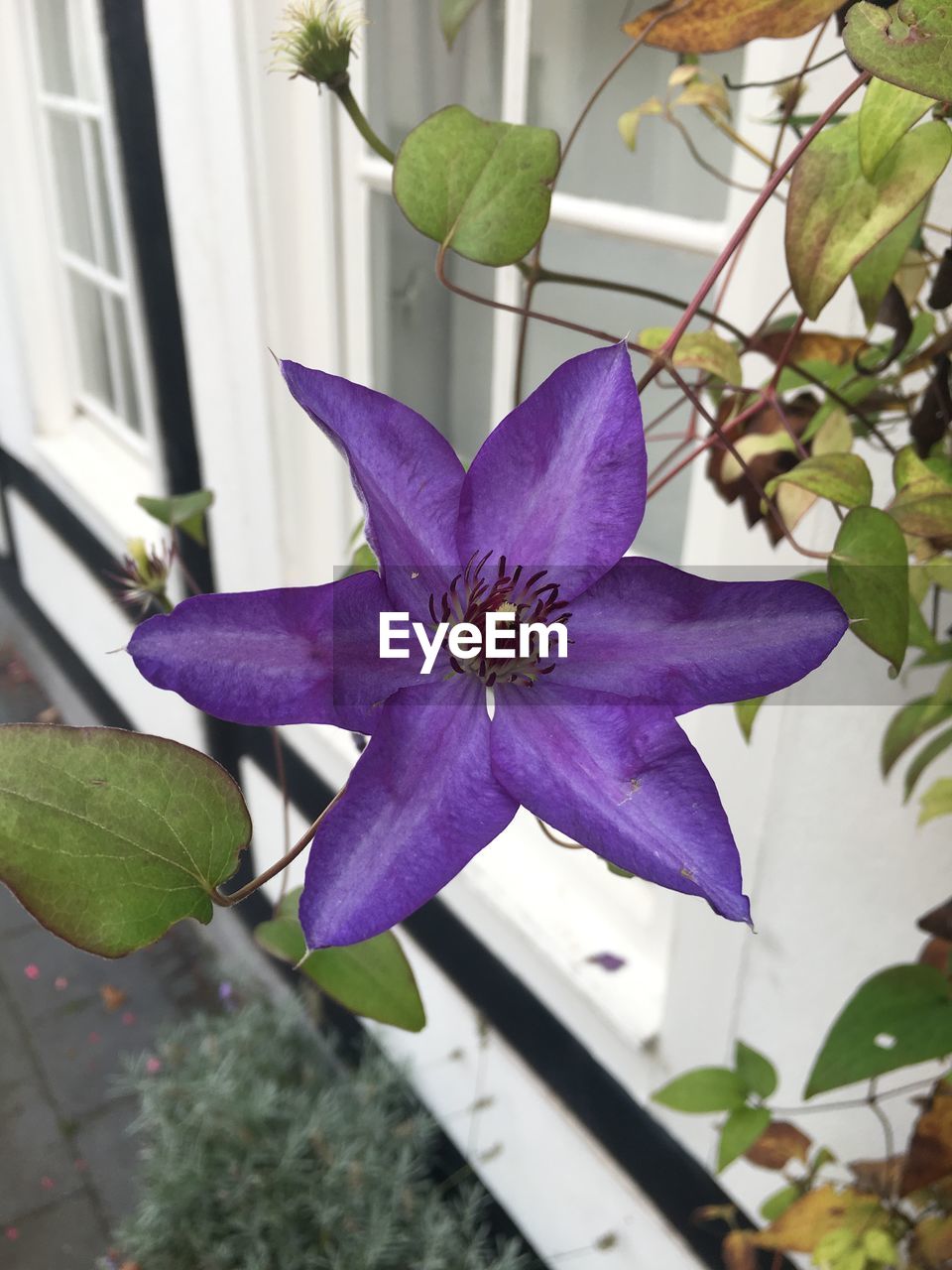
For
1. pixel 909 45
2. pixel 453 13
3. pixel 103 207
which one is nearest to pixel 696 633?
pixel 909 45

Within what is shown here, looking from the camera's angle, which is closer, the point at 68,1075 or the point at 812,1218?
the point at 812,1218

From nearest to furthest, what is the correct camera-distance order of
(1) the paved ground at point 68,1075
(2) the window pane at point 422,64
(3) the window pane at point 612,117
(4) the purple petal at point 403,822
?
1. (4) the purple petal at point 403,822
2. (3) the window pane at point 612,117
3. (2) the window pane at point 422,64
4. (1) the paved ground at point 68,1075

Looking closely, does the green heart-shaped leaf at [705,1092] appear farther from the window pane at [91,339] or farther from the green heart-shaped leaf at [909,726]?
the window pane at [91,339]

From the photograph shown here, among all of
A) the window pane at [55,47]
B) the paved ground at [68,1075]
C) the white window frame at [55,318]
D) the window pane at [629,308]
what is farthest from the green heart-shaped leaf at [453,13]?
the window pane at [55,47]

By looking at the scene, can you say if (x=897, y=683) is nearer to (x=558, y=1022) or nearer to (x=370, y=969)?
(x=370, y=969)

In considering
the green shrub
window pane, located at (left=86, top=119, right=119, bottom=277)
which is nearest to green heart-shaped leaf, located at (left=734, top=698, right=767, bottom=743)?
the green shrub

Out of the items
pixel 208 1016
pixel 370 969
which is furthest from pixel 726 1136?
pixel 208 1016

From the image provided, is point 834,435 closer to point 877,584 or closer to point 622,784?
point 877,584
